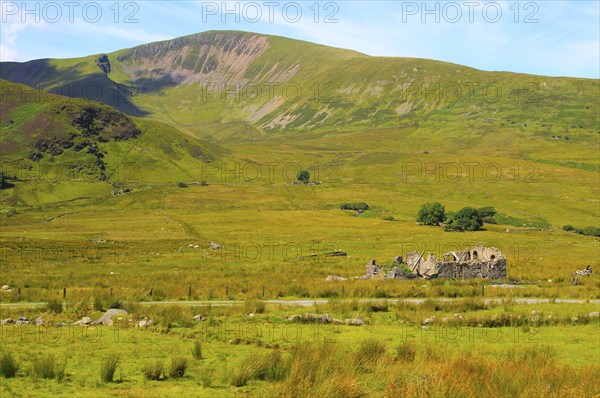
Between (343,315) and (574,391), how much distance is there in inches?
697

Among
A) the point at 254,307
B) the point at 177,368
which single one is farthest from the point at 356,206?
the point at 177,368

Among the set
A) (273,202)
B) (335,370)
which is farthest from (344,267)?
(273,202)

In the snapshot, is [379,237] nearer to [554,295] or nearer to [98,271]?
[98,271]

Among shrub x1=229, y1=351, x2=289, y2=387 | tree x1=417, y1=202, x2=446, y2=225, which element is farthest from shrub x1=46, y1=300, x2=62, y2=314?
tree x1=417, y1=202, x2=446, y2=225

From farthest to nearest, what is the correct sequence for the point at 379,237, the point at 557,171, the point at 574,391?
the point at 557,171
the point at 379,237
the point at 574,391

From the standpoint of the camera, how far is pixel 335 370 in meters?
15.2

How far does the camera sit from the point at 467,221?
4370 inches

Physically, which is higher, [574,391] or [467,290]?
[574,391]

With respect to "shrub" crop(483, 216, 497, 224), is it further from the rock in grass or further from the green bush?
the rock in grass

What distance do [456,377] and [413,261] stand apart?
37.7 meters

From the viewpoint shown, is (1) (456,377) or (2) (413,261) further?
(2) (413,261)

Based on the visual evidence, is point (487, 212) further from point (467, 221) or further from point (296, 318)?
point (296, 318)

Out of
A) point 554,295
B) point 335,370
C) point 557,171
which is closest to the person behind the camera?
point 335,370

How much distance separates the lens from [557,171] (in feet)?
651
